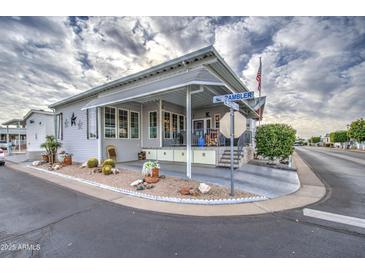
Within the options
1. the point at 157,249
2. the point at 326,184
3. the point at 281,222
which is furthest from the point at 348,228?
the point at 326,184

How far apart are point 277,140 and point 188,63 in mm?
6960

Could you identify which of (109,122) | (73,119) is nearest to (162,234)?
(109,122)

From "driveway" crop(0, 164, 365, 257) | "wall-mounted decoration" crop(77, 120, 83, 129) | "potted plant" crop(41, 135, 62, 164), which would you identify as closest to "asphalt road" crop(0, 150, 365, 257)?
"driveway" crop(0, 164, 365, 257)

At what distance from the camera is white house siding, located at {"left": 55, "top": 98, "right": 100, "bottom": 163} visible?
10688 millimetres

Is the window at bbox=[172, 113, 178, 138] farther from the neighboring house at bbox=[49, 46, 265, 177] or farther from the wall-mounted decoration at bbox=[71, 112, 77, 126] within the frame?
the wall-mounted decoration at bbox=[71, 112, 77, 126]

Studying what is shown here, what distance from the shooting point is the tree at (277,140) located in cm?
980

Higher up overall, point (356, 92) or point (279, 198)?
point (356, 92)

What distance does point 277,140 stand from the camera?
9.84 meters

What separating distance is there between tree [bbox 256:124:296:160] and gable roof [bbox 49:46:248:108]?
322cm

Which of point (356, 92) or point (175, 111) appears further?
point (175, 111)

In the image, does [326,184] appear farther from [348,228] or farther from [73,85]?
[73,85]

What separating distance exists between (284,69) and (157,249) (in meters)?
13.1

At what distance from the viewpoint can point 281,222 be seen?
3277mm
